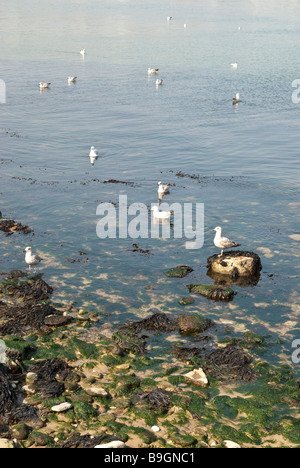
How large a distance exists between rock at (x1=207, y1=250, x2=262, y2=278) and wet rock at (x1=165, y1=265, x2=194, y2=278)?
102 cm

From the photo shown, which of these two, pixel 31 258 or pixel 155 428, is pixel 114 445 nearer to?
pixel 155 428

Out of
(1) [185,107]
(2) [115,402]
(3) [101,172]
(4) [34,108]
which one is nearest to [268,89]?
(1) [185,107]

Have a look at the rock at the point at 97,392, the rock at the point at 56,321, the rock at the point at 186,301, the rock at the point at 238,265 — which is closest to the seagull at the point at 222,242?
the rock at the point at 238,265

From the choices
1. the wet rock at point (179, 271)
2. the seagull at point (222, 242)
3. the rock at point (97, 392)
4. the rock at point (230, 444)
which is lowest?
the rock at point (230, 444)

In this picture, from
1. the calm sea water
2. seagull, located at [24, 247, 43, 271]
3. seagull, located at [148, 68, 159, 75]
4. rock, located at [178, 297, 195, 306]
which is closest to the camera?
rock, located at [178, 297, 195, 306]

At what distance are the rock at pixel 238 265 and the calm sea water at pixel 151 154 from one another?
1.82ft

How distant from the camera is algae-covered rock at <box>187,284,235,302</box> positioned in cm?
2342

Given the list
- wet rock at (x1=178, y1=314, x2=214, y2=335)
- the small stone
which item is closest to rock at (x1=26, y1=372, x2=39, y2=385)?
the small stone

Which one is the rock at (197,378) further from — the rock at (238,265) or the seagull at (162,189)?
the seagull at (162,189)

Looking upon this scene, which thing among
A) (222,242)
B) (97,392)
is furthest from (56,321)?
(222,242)

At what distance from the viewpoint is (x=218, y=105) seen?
5547 centimetres

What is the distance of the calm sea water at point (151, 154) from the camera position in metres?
24.4

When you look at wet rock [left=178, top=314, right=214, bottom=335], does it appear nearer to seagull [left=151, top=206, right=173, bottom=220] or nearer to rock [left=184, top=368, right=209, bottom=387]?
rock [left=184, top=368, right=209, bottom=387]
